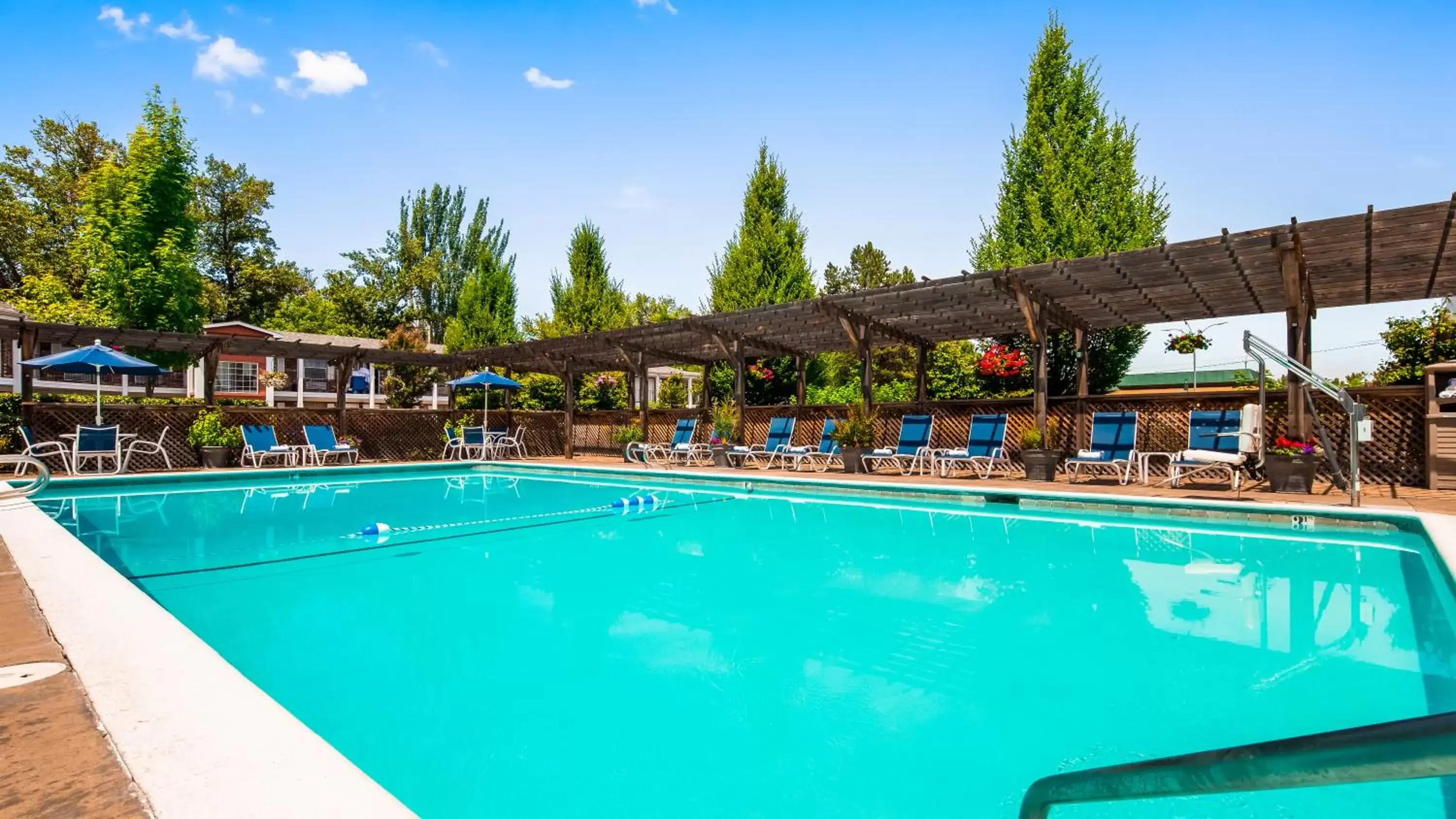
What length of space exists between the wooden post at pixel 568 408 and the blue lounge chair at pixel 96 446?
27.2ft

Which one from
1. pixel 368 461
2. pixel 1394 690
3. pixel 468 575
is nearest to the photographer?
pixel 1394 690

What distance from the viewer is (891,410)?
1368cm

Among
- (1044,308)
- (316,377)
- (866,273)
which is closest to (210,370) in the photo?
(1044,308)

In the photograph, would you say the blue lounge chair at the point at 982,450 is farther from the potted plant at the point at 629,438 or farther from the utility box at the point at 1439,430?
the potted plant at the point at 629,438

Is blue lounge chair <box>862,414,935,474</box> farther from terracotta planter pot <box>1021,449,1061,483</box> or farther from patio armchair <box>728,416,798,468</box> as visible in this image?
patio armchair <box>728,416,798,468</box>

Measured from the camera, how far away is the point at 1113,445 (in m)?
10.5

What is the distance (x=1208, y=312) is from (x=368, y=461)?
52.3 ft

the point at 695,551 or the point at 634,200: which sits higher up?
the point at 634,200

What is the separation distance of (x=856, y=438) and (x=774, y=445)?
2185 mm

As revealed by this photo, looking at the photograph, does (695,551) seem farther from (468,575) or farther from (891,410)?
(891,410)

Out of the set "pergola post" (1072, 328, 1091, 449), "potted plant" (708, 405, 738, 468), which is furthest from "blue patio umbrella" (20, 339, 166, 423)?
"pergola post" (1072, 328, 1091, 449)

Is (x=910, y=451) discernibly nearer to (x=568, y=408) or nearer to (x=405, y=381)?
(x=568, y=408)

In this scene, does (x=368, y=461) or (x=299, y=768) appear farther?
(x=368, y=461)

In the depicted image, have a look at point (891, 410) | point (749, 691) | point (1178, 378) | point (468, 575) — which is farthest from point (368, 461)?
point (1178, 378)
